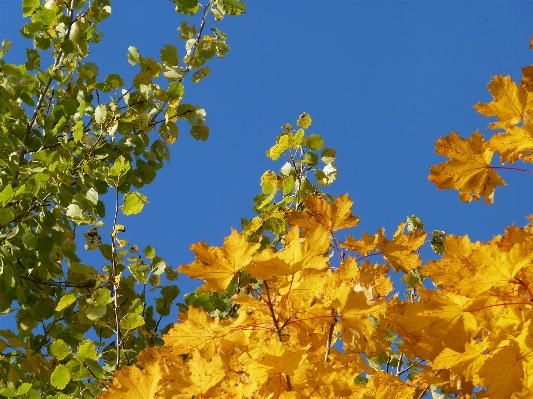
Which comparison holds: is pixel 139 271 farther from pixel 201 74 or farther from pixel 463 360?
pixel 463 360

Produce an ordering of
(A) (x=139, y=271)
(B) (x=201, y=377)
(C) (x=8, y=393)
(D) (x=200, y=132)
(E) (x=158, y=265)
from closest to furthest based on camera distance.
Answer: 1. (B) (x=201, y=377)
2. (C) (x=8, y=393)
3. (A) (x=139, y=271)
4. (E) (x=158, y=265)
5. (D) (x=200, y=132)

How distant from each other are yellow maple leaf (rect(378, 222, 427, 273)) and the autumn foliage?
0.15 ft

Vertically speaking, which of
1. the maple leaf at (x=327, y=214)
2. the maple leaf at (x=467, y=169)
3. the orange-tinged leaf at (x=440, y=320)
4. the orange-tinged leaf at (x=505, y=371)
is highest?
the maple leaf at (x=467, y=169)

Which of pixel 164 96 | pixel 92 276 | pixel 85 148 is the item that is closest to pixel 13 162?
pixel 85 148

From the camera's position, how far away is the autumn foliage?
98 centimetres

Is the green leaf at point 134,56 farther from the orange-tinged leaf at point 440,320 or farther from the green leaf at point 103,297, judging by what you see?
the orange-tinged leaf at point 440,320

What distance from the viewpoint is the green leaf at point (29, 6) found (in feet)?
9.14

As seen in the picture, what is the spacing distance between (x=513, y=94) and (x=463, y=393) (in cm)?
72

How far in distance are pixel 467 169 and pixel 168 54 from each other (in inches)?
87.4

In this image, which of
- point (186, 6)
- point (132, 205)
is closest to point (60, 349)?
point (132, 205)

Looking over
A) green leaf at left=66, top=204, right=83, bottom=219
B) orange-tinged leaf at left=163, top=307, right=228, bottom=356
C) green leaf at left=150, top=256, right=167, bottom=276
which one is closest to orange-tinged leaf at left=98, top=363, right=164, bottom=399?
orange-tinged leaf at left=163, top=307, right=228, bottom=356

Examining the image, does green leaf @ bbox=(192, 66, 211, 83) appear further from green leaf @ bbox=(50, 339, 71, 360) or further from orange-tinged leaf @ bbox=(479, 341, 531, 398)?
orange-tinged leaf @ bbox=(479, 341, 531, 398)

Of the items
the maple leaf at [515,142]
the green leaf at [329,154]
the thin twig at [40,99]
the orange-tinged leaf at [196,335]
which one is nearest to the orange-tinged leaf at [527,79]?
the maple leaf at [515,142]

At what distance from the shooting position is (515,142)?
3.94ft
